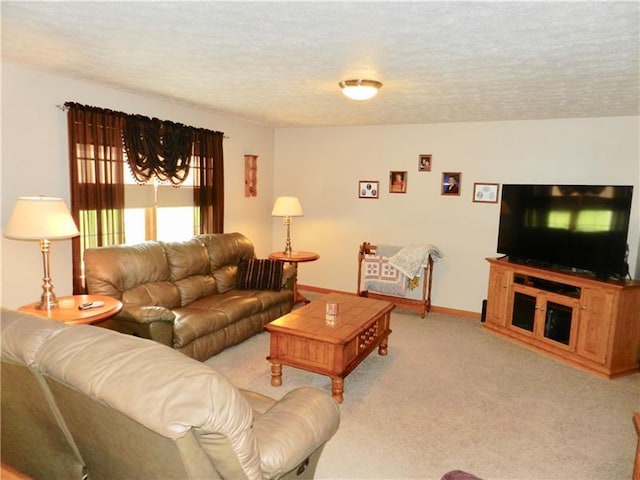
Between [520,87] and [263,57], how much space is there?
2026mm

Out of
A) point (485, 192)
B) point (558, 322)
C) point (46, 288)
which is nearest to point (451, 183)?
point (485, 192)

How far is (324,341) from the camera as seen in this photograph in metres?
3.12

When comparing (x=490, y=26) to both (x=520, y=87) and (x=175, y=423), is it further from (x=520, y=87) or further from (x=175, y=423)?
(x=175, y=423)

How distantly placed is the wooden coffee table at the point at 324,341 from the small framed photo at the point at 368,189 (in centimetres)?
241

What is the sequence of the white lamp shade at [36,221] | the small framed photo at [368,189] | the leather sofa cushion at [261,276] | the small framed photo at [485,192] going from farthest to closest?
the small framed photo at [368,189]
the small framed photo at [485,192]
the leather sofa cushion at [261,276]
the white lamp shade at [36,221]

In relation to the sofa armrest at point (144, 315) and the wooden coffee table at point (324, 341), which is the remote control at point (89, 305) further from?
the wooden coffee table at point (324, 341)

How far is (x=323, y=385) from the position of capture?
3.42m

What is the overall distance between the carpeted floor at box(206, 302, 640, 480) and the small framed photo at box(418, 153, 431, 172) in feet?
7.25

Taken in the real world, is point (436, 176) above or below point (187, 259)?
above

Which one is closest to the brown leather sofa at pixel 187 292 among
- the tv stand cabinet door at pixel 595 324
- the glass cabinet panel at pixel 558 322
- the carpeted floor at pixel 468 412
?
the carpeted floor at pixel 468 412

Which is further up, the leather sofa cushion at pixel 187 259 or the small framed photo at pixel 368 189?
the small framed photo at pixel 368 189

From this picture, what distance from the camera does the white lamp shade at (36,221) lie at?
2.76m

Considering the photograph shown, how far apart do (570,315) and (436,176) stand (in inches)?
88.2

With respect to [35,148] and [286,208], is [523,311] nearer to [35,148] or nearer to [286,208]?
[286,208]
